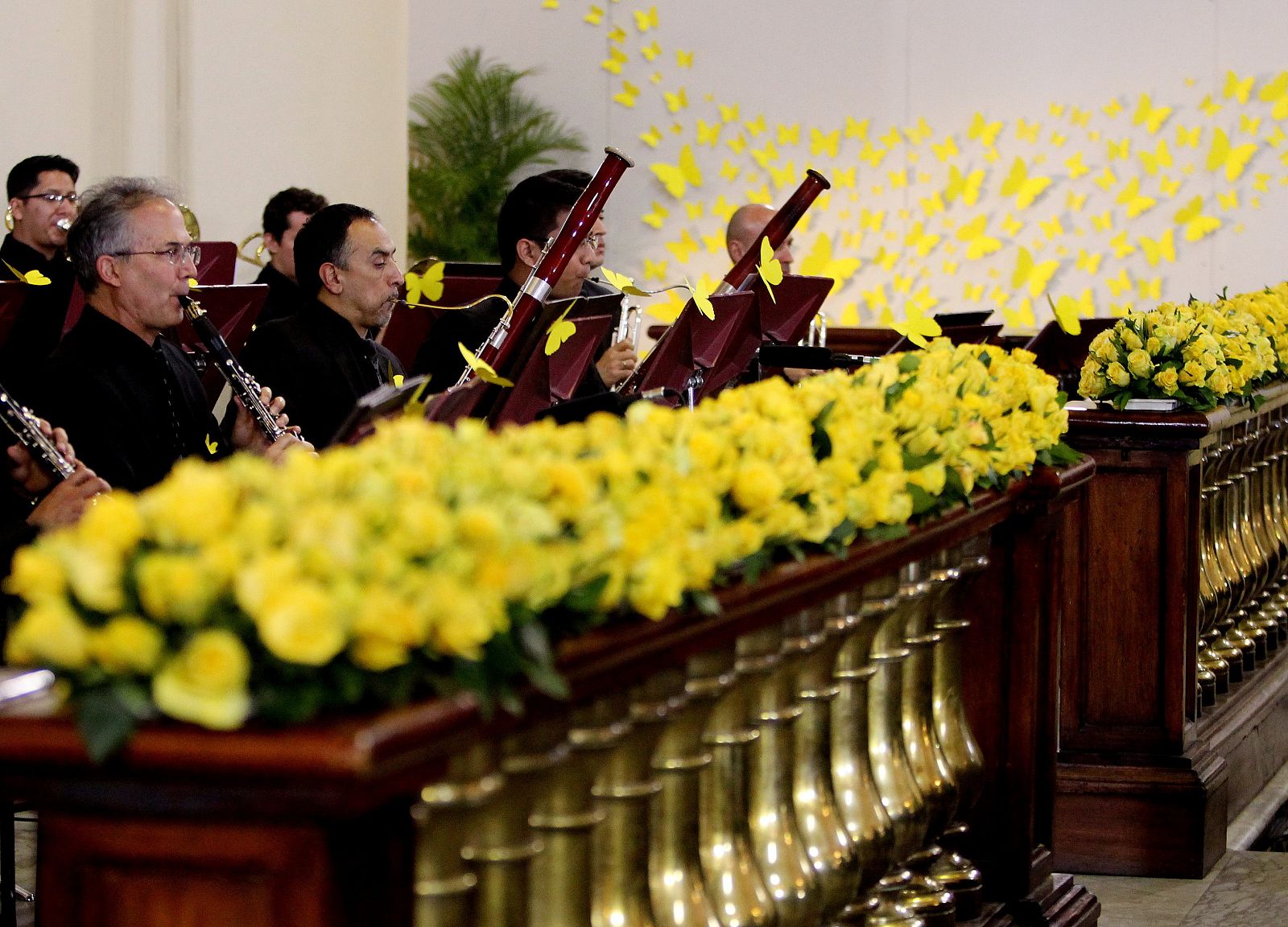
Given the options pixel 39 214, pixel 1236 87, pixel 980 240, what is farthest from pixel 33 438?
pixel 1236 87

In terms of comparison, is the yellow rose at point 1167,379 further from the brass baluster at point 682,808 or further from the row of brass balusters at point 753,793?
the brass baluster at point 682,808

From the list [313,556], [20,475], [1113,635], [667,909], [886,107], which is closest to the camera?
[313,556]

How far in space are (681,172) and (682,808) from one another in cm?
758

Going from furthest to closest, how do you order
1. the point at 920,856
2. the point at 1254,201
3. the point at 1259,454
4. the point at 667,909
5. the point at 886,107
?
the point at 886,107 < the point at 1254,201 < the point at 1259,454 < the point at 920,856 < the point at 667,909

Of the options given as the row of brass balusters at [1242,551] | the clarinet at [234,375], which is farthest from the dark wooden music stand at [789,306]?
the clarinet at [234,375]

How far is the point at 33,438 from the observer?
295 centimetres

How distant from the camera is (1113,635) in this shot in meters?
3.63

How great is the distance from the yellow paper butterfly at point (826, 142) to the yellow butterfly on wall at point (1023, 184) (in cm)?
90

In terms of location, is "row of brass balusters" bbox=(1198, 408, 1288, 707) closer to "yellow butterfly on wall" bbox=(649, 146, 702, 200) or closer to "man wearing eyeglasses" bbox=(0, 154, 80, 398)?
"man wearing eyeglasses" bbox=(0, 154, 80, 398)

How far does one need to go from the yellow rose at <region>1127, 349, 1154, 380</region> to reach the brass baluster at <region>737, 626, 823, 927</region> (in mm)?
1958

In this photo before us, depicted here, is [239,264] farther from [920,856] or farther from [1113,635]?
[920,856]

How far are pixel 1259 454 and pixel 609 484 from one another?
355 centimetres

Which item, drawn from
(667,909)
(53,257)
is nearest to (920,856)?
(667,909)

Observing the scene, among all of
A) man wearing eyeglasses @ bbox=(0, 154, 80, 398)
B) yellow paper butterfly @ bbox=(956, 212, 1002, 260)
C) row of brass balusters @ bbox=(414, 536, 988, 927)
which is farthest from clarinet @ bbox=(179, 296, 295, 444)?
yellow paper butterfly @ bbox=(956, 212, 1002, 260)
